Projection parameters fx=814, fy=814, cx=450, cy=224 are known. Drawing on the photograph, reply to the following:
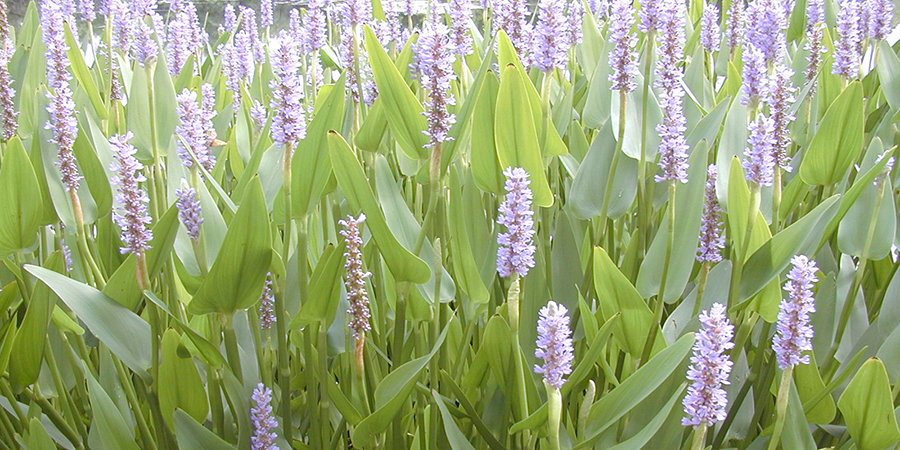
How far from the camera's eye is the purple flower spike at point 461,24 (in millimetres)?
796

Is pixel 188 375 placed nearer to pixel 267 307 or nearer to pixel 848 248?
pixel 267 307

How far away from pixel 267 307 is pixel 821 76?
74cm

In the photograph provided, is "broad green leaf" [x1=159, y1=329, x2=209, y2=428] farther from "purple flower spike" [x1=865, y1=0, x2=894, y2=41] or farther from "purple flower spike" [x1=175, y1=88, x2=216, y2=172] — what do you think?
"purple flower spike" [x1=865, y1=0, x2=894, y2=41]

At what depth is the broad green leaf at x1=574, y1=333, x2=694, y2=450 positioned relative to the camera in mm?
499

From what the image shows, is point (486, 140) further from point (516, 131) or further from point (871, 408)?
point (871, 408)

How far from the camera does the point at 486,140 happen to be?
0.65 metres

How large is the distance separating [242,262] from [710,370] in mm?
307

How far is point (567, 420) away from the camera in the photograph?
2.23ft

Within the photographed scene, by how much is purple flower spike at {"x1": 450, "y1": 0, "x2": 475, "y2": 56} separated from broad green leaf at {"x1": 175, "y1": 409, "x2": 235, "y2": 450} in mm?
428

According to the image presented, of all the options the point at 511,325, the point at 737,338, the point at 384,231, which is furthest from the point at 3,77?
the point at 737,338

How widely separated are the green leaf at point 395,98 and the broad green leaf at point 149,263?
187 mm

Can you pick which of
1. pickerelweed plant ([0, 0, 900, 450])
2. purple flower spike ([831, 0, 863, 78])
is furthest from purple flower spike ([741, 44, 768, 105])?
purple flower spike ([831, 0, 863, 78])

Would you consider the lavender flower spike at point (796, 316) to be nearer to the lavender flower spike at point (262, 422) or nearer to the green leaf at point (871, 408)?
the green leaf at point (871, 408)

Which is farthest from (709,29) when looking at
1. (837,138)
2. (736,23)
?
(837,138)
